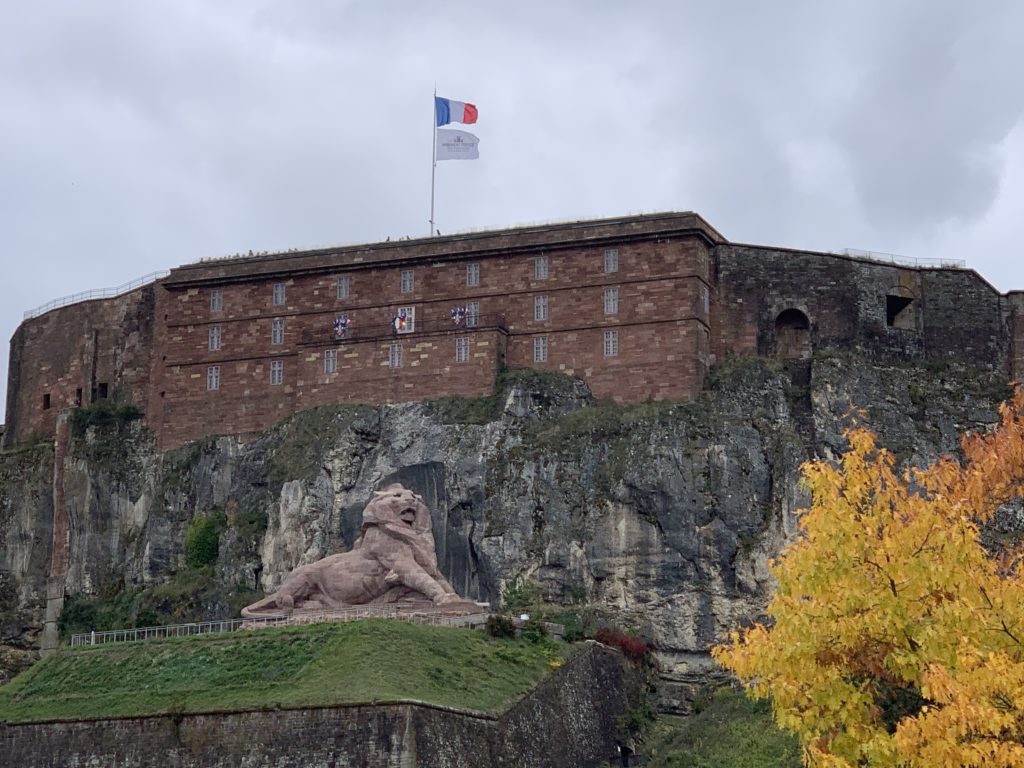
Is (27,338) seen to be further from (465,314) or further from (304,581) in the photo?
(304,581)

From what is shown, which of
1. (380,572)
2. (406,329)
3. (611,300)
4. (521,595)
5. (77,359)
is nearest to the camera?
(380,572)

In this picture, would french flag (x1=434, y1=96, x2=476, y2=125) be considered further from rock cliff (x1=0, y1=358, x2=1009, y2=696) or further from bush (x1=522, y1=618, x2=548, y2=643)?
bush (x1=522, y1=618, x2=548, y2=643)

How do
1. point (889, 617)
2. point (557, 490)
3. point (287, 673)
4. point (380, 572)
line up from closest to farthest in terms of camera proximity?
1. point (889, 617)
2. point (287, 673)
3. point (380, 572)
4. point (557, 490)

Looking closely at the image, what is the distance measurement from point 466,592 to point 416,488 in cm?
475

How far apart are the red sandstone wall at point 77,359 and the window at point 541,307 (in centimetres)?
1852

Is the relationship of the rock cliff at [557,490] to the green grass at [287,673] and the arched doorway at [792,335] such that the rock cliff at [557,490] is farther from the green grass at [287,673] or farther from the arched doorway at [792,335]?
the green grass at [287,673]

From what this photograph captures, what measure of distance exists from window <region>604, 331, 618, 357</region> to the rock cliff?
6.22ft

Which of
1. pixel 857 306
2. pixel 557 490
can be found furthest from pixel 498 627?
pixel 857 306

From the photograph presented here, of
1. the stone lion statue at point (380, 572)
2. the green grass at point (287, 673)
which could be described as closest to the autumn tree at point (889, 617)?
the green grass at point (287, 673)

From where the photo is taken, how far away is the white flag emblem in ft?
263

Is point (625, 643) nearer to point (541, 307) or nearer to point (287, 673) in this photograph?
point (287, 673)

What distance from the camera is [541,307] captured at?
256 feet

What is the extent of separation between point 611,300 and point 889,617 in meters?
47.0

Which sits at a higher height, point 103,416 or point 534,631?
point 103,416
